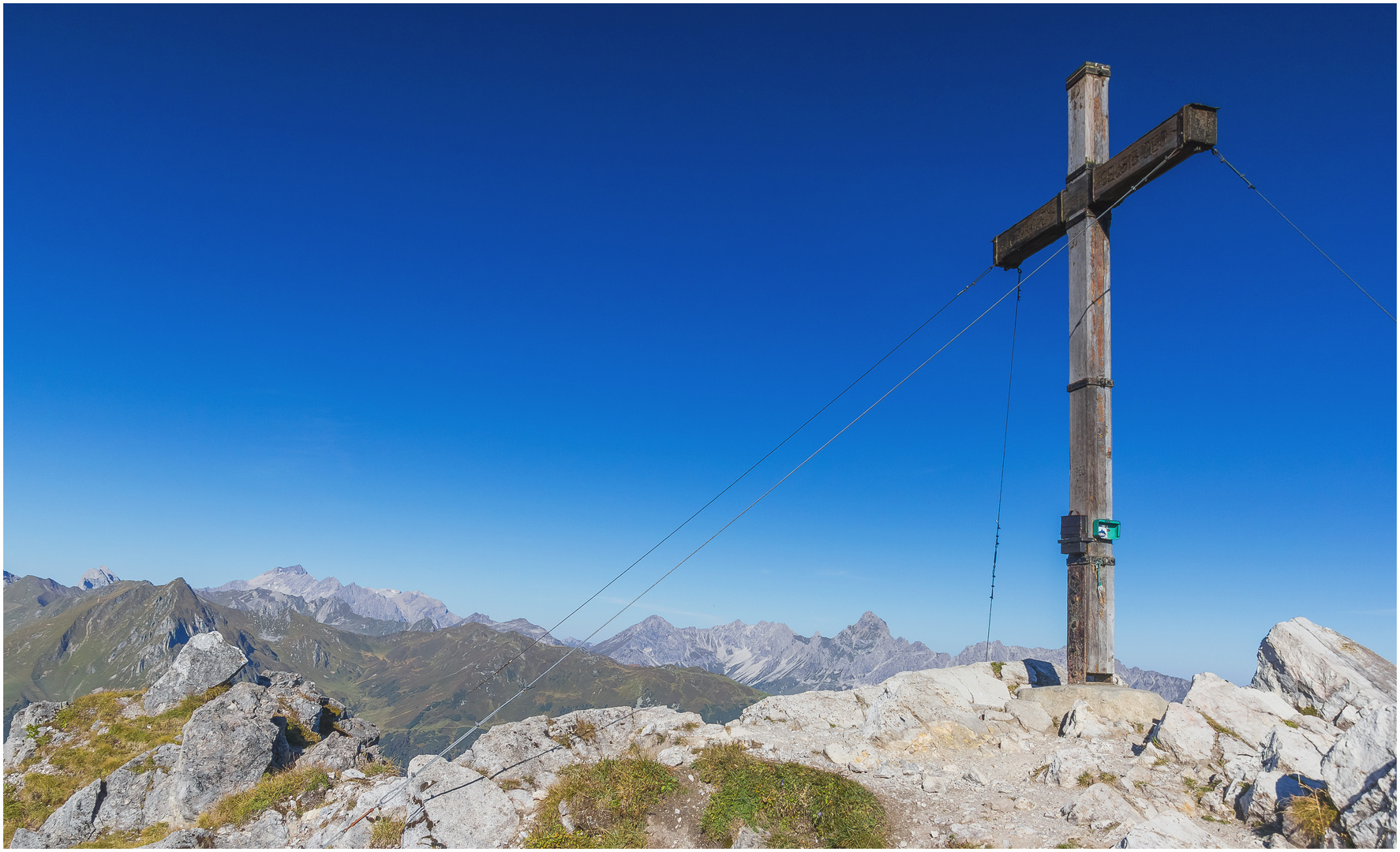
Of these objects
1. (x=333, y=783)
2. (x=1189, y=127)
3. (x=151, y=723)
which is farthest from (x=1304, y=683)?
(x=151, y=723)

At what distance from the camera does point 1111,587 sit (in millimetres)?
12656

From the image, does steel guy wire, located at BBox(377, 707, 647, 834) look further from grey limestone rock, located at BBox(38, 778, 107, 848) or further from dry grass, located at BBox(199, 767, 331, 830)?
grey limestone rock, located at BBox(38, 778, 107, 848)

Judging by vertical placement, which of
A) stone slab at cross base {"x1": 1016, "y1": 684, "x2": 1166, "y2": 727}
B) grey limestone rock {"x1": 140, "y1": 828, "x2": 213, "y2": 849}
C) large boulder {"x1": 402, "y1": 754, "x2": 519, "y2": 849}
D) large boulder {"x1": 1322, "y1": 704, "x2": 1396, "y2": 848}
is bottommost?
grey limestone rock {"x1": 140, "y1": 828, "x2": 213, "y2": 849}

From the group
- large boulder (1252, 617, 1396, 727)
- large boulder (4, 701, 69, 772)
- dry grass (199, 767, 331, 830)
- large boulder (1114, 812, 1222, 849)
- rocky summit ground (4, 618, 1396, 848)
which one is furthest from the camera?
large boulder (4, 701, 69, 772)

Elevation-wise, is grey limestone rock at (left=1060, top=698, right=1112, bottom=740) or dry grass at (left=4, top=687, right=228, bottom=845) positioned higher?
grey limestone rock at (left=1060, top=698, right=1112, bottom=740)

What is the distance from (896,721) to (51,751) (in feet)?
69.7

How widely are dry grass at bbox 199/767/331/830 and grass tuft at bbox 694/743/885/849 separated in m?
8.10

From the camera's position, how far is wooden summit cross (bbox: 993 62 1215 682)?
12523mm

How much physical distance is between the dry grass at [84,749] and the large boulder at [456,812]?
9.92 metres

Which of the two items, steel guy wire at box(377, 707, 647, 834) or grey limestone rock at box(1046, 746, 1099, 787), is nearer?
grey limestone rock at box(1046, 746, 1099, 787)

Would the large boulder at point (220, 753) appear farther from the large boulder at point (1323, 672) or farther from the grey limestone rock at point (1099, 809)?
the large boulder at point (1323, 672)

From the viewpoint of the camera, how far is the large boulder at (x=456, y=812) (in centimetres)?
988

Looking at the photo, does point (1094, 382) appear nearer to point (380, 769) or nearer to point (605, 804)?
point (605, 804)

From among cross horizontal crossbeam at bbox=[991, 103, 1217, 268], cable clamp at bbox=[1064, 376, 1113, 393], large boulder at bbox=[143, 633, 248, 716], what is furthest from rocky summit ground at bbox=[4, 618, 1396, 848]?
cross horizontal crossbeam at bbox=[991, 103, 1217, 268]
